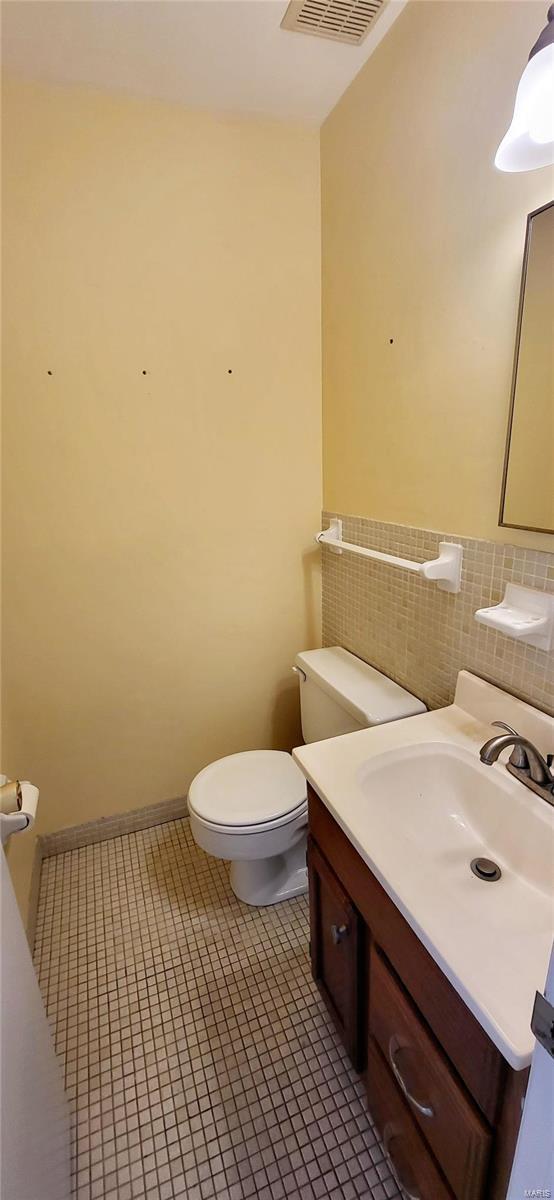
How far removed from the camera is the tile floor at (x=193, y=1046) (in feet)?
3.45

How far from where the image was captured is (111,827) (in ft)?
6.48

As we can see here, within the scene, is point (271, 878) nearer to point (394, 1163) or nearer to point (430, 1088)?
point (394, 1163)

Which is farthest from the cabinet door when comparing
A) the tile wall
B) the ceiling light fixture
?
the ceiling light fixture

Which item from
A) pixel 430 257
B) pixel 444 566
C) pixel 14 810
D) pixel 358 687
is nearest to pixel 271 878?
pixel 358 687

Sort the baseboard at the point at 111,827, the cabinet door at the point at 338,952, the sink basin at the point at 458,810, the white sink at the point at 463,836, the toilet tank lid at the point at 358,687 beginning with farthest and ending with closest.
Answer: the baseboard at the point at 111,827, the toilet tank lid at the point at 358,687, the cabinet door at the point at 338,952, the sink basin at the point at 458,810, the white sink at the point at 463,836

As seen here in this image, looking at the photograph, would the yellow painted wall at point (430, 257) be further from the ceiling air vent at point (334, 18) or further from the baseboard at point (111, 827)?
the baseboard at point (111, 827)

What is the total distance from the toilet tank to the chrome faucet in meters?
0.42

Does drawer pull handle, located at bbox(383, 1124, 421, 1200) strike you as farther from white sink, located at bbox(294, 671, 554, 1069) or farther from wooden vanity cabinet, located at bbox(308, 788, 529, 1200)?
white sink, located at bbox(294, 671, 554, 1069)

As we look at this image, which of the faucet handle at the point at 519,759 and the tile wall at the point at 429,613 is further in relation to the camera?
the tile wall at the point at 429,613

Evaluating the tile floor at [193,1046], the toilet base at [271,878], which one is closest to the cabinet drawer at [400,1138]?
the tile floor at [193,1046]

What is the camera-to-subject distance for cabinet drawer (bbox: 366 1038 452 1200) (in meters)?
0.81

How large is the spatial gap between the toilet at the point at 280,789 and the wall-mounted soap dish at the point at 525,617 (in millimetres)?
433

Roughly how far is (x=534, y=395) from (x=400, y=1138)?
1.38 metres

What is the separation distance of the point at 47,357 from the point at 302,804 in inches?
60.6
